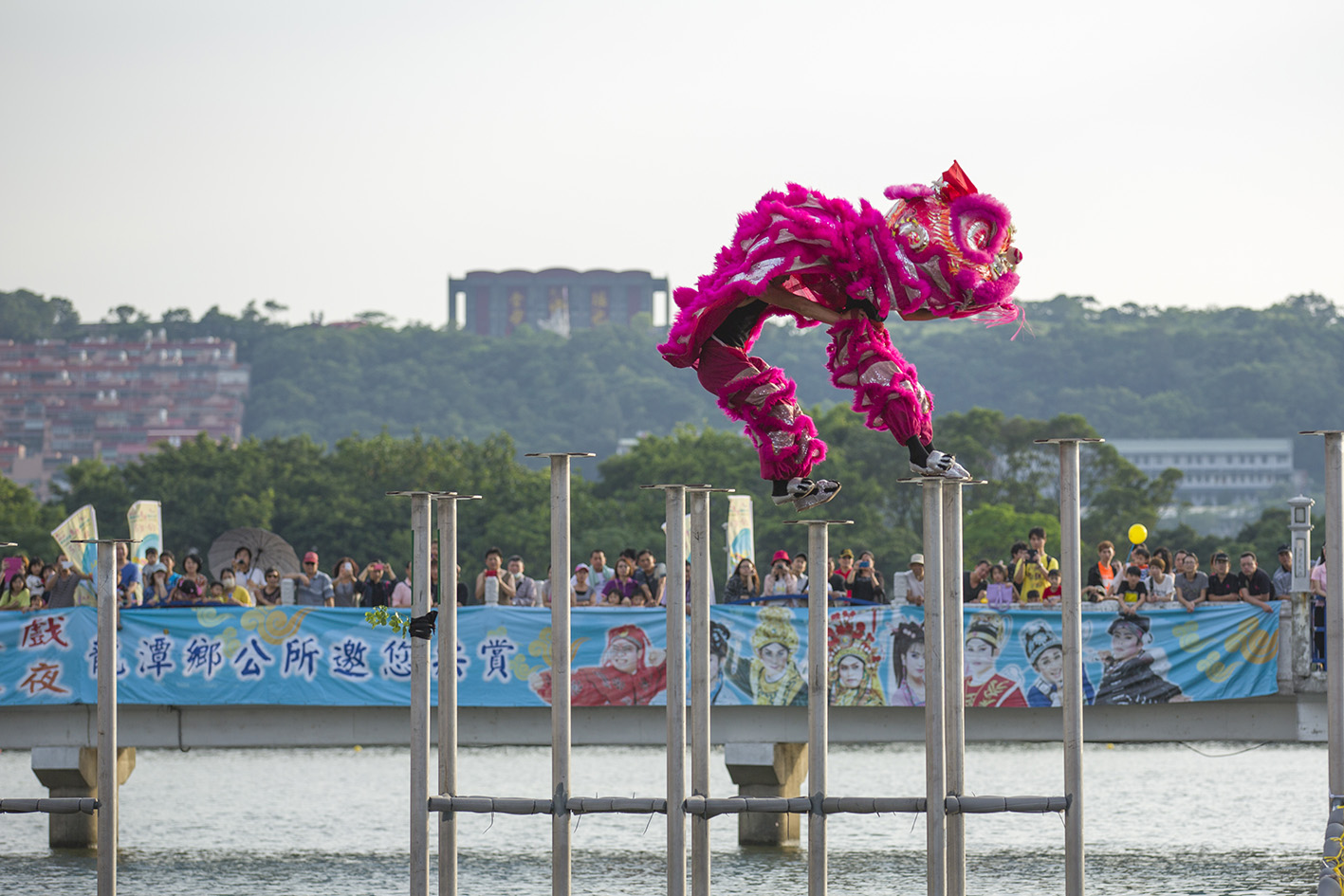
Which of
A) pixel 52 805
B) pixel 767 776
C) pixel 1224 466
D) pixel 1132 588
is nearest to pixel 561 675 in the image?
pixel 52 805

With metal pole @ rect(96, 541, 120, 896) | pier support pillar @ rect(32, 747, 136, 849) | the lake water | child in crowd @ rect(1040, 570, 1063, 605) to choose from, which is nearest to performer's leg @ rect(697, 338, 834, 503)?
metal pole @ rect(96, 541, 120, 896)

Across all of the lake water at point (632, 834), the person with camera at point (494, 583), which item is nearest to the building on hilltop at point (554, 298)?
the lake water at point (632, 834)

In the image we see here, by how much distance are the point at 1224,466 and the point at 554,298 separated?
80447 millimetres

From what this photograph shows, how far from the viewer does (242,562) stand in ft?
65.9

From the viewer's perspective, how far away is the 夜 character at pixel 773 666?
1794 centimetres

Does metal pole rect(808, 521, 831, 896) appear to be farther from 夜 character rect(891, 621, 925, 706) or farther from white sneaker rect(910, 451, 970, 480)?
Answer: 夜 character rect(891, 621, 925, 706)

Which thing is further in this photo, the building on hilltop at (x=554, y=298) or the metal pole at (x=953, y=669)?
the building on hilltop at (x=554, y=298)

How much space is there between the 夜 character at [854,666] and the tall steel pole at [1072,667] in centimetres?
746

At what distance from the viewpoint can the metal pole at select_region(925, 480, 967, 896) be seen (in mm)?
10258

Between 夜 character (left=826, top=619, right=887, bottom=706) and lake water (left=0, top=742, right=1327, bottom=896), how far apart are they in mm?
2011

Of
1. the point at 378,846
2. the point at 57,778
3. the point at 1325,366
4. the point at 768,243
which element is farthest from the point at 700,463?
the point at 1325,366

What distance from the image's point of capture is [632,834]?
86.3ft

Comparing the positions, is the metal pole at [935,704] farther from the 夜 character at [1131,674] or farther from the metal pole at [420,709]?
the 夜 character at [1131,674]

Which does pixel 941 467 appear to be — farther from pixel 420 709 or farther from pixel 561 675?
pixel 420 709
